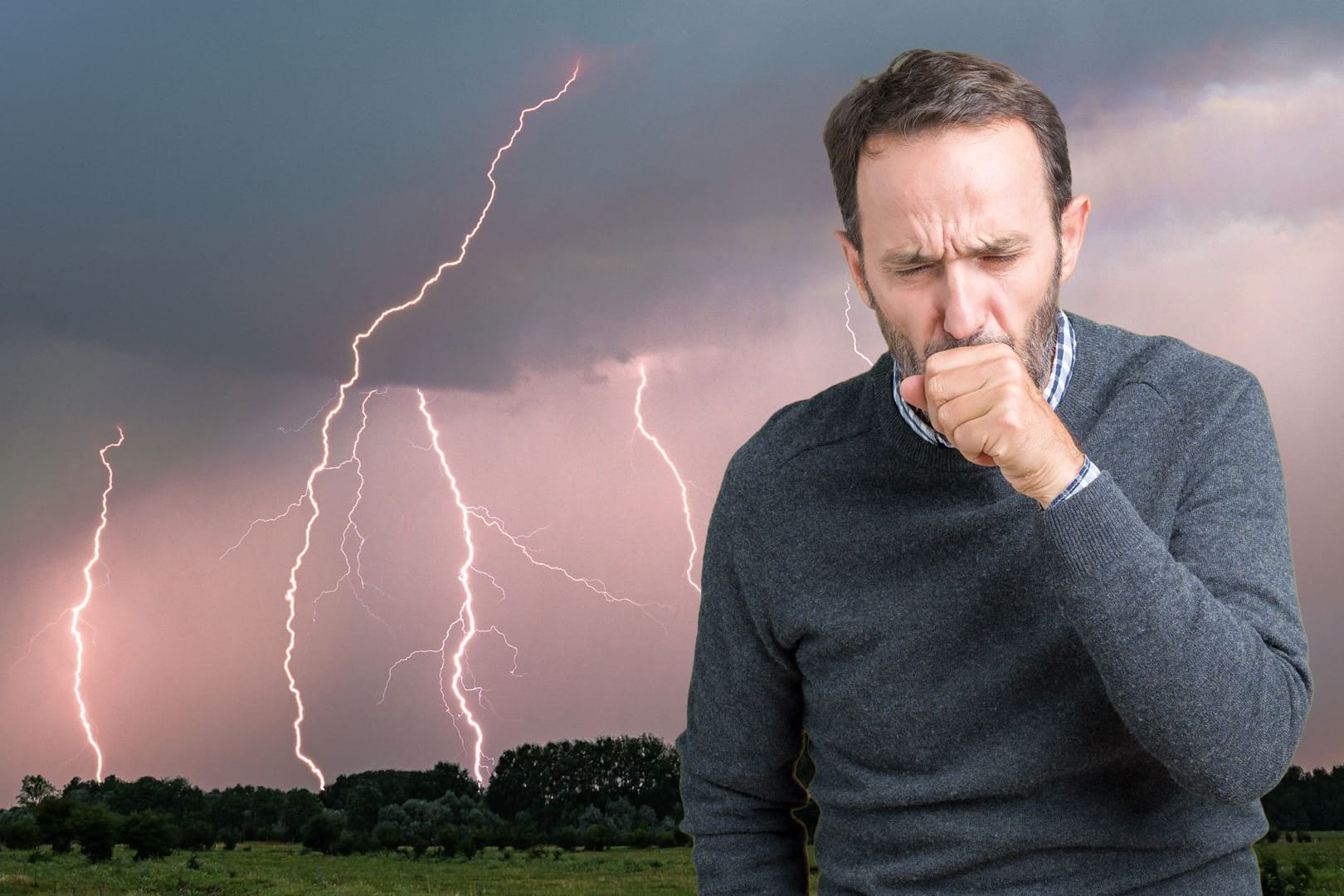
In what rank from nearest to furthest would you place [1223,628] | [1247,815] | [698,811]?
[1223,628] < [1247,815] < [698,811]

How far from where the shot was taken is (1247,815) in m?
2.07

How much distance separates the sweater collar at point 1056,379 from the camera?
7.25 ft

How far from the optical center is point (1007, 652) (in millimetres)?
2098

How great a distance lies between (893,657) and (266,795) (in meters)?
29.6

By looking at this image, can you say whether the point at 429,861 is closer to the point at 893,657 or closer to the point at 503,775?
the point at 503,775

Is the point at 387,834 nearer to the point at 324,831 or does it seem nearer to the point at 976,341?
the point at 324,831

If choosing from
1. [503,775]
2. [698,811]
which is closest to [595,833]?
[503,775]

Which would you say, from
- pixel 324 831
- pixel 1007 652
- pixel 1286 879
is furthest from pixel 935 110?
pixel 324 831

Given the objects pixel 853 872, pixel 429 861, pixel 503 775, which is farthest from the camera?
pixel 503 775

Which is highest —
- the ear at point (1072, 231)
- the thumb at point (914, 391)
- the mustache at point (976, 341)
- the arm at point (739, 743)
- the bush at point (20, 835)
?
the ear at point (1072, 231)

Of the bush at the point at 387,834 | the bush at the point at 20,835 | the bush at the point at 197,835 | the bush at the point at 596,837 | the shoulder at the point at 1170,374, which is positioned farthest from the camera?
the bush at the point at 387,834

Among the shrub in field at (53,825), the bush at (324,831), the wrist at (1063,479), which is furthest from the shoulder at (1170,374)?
the bush at (324,831)

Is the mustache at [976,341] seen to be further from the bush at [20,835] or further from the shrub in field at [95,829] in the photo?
the bush at [20,835]

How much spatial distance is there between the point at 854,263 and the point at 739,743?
1.00 m
